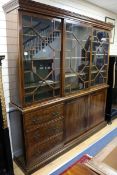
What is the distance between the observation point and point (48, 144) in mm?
→ 2307

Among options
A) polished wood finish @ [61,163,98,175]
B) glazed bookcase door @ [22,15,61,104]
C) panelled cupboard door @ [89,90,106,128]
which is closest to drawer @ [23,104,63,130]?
glazed bookcase door @ [22,15,61,104]

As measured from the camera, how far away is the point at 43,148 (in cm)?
225

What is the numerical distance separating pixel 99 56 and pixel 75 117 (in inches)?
51.2

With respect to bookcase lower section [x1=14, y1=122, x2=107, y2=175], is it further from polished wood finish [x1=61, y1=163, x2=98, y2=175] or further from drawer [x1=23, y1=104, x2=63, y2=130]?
polished wood finish [x1=61, y1=163, x2=98, y2=175]

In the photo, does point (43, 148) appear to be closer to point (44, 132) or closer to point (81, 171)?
point (44, 132)

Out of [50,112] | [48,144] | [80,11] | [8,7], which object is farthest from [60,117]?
[80,11]

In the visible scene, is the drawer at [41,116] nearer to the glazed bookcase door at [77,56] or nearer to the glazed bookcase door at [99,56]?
the glazed bookcase door at [77,56]

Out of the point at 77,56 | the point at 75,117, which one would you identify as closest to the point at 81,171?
the point at 75,117

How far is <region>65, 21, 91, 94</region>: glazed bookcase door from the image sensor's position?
2.42 m

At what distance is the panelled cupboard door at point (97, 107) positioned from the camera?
3045 millimetres

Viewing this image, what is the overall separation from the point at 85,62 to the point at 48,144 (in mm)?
1495

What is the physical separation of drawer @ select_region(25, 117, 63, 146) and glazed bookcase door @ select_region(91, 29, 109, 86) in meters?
1.10

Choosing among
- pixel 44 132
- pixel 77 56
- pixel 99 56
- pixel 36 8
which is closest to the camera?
pixel 36 8

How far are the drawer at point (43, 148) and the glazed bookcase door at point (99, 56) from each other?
1.24 metres
